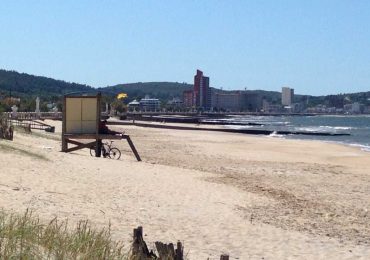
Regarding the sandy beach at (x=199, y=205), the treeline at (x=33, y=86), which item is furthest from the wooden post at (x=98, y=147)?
the treeline at (x=33, y=86)

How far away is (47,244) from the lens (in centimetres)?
550

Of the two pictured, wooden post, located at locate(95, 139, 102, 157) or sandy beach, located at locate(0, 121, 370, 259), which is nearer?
sandy beach, located at locate(0, 121, 370, 259)

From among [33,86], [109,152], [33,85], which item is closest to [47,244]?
[109,152]

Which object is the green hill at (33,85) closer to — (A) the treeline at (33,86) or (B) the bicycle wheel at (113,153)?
(A) the treeline at (33,86)

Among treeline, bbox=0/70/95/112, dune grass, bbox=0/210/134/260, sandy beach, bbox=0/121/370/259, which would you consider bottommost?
sandy beach, bbox=0/121/370/259

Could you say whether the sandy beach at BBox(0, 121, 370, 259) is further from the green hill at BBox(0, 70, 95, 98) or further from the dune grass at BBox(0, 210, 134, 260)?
the green hill at BBox(0, 70, 95, 98)

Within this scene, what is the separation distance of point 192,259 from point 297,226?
3712 mm

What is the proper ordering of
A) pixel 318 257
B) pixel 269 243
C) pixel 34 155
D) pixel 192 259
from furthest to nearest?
pixel 34 155 < pixel 269 243 < pixel 318 257 < pixel 192 259

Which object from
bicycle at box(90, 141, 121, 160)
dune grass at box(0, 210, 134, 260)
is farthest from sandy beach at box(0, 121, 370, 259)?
bicycle at box(90, 141, 121, 160)

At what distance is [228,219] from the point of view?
1124 centimetres

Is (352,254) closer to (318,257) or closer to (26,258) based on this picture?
(318,257)

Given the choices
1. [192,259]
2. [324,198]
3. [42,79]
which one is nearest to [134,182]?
[324,198]

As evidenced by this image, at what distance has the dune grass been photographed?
16.7 ft

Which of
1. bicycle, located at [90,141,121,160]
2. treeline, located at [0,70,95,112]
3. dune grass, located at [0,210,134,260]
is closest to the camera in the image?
dune grass, located at [0,210,134,260]
